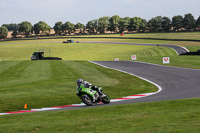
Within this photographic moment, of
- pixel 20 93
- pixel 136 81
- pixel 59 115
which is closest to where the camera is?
pixel 59 115

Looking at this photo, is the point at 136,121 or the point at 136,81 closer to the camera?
the point at 136,121

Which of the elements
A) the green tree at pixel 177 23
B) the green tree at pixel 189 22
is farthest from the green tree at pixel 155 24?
the green tree at pixel 189 22

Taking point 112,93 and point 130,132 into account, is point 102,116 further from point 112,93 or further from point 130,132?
point 112,93

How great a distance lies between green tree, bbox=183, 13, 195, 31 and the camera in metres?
181

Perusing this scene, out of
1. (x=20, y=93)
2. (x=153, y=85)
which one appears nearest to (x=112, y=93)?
(x=153, y=85)

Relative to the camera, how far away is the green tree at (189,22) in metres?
181

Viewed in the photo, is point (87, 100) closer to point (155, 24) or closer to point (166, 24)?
point (166, 24)

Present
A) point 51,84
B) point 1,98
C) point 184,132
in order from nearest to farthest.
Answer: point 184,132 < point 1,98 < point 51,84

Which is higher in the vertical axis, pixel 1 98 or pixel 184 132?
pixel 184 132

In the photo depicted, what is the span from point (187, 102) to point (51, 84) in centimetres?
1103

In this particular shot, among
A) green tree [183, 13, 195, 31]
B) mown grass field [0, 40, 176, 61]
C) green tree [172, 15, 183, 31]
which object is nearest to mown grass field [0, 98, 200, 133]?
mown grass field [0, 40, 176, 61]

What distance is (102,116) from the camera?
34.0 ft

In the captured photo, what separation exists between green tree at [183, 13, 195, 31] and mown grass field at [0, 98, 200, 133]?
17876 centimetres

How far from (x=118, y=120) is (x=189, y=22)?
597 feet
